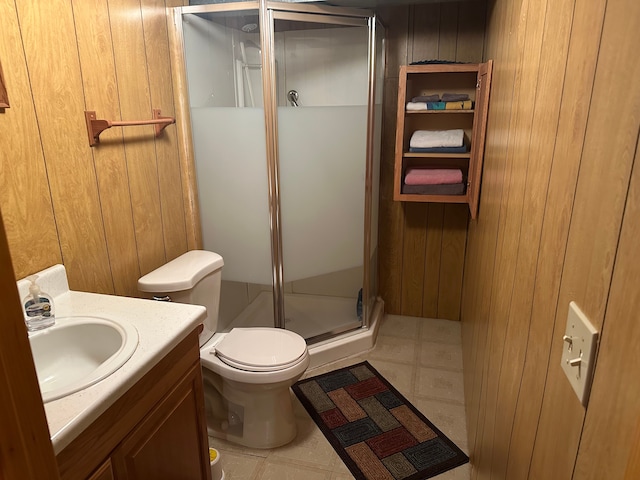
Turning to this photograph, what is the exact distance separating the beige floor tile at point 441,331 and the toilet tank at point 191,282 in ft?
4.92

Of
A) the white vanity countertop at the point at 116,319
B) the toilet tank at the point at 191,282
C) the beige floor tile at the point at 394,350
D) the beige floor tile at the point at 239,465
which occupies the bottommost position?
the beige floor tile at the point at 239,465

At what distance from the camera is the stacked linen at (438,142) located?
8.25 ft

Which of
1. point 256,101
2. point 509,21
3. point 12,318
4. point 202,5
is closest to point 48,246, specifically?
point 12,318

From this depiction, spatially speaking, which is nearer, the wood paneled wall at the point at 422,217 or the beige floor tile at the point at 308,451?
the beige floor tile at the point at 308,451

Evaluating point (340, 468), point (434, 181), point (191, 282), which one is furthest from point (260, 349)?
point (434, 181)

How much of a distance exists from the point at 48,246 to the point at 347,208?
1507 mm

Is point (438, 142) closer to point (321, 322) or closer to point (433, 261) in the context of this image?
point (433, 261)

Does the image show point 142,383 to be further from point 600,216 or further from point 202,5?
point 202,5

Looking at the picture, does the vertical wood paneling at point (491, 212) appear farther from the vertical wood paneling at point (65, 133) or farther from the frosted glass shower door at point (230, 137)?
the vertical wood paneling at point (65, 133)

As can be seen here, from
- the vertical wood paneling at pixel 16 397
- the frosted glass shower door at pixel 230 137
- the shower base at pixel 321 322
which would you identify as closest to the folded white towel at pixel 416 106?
the frosted glass shower door at pixel 230 137

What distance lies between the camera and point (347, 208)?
2504 mm

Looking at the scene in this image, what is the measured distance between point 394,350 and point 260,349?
1116 millimetres

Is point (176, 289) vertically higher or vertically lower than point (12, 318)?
lower

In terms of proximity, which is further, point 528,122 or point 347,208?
point 347,208
